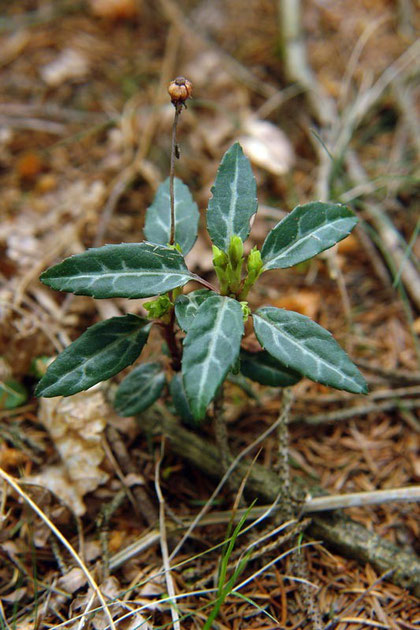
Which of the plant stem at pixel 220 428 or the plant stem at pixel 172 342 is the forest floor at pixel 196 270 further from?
the plant stem at pixel 172 342

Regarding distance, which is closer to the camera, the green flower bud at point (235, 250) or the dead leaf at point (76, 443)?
the green flower bud at point (235, 250)

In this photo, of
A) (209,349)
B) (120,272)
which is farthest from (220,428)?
(120,272)

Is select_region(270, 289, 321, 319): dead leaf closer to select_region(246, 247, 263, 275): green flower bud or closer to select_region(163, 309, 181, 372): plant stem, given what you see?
select_region(163, 309, 181, 372): plant stem

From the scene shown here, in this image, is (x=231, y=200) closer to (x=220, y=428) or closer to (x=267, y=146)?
(x=220, y=428)

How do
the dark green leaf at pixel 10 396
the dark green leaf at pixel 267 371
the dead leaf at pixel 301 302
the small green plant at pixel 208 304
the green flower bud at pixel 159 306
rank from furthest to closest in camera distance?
the dead leaf at pixel 301 302 < the dark green leaf at pixel 10 396 < the dark green leaf at pixel 267 371 < the green flower bud at pixel 159 306 < the small green plant at pixel 208 304

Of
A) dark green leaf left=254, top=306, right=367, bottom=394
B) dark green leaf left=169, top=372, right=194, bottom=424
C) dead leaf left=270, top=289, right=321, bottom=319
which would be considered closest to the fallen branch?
dark green leaf left=169, top=372, right=194, bottom=424

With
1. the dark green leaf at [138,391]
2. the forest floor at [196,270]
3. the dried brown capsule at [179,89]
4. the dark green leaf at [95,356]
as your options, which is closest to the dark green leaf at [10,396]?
the forest floor at [196,270]

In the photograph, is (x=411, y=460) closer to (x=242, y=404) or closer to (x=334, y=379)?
(x=242, y=404)
